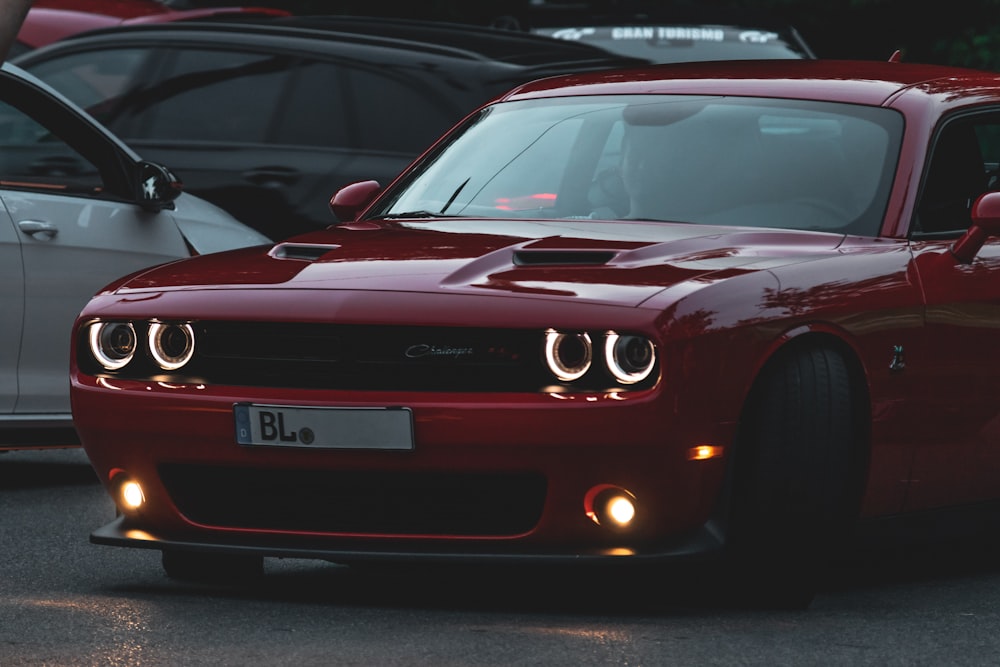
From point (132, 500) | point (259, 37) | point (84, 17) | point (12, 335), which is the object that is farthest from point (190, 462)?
point (84, 17)

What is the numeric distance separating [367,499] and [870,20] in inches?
736

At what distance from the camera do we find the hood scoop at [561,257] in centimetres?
579

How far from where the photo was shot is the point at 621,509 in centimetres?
550

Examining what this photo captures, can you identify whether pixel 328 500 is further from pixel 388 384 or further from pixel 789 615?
pixel 789 615

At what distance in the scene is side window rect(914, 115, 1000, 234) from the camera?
658cm

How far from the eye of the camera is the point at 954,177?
22.3 ft

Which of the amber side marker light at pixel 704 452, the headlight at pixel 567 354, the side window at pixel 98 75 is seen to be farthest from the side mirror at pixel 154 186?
the amber side marker light at pixel 704 452

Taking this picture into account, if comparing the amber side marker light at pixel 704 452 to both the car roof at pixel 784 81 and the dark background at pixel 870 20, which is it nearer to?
the car roof at pixel 784 81

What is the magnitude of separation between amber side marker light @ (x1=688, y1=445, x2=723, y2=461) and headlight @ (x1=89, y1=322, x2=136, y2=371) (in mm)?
1501

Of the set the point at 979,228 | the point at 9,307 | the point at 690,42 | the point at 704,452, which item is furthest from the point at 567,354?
the point at 690,42

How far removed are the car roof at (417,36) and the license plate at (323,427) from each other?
4842 mm

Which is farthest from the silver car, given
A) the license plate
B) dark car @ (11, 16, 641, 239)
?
the license plate

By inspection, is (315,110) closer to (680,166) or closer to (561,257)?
(680,166)

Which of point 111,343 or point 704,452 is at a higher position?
point 111,343
